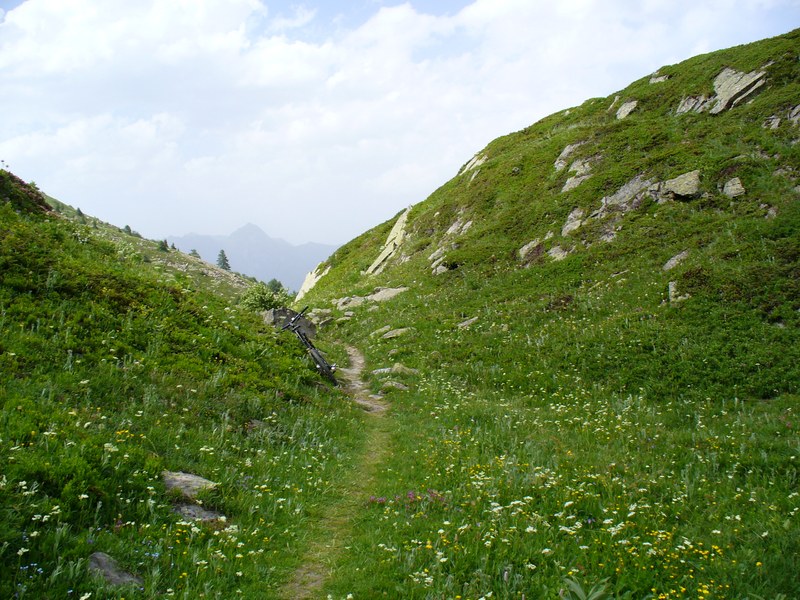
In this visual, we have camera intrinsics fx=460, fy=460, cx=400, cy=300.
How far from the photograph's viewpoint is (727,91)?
95.9ft

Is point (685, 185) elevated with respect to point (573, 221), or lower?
lower

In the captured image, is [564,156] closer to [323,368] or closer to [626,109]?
[626,109]

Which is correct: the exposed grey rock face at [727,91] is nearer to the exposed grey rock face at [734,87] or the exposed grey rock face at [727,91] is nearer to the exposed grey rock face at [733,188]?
the exposed grey rock face at [734,87]

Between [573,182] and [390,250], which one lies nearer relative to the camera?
[573,182]

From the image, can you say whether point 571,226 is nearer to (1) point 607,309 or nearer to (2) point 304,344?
(1) point 607,309

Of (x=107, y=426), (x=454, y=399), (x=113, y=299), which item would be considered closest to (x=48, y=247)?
(x=113, y=299)

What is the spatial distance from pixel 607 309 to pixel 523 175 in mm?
21531

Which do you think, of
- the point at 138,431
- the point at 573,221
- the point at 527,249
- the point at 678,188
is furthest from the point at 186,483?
the point at 678,188

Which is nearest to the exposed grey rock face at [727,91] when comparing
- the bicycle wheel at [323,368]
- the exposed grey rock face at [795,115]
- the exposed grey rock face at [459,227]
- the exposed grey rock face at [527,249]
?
the exposed grey rock face at [795,115]

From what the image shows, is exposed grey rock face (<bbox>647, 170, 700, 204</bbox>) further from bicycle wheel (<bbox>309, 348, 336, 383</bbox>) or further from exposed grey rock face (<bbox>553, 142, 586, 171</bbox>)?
bicycle wheel (<bbox>309, 348, 336, 383</bbox>)

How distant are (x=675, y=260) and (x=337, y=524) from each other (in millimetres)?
17992

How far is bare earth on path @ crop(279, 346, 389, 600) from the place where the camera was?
597cm

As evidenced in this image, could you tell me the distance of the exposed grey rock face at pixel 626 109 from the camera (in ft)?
121

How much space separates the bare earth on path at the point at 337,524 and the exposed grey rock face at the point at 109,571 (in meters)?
1.73
